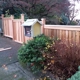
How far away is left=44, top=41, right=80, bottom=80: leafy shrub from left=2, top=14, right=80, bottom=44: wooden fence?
0.68m

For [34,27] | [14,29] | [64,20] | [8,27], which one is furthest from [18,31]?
[64,20]

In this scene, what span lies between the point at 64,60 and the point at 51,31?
1893mm

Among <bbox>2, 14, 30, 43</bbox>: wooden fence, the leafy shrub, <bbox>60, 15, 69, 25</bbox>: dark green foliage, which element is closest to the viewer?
the leafy shrub

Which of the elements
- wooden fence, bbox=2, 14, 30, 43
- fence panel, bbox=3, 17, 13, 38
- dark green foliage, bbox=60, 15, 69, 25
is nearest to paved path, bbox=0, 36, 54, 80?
wooden fence, bbox=2, 14, 30, 43

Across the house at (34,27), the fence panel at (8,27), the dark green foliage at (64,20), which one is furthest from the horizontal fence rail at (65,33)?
the dark green foliage at (64,20)

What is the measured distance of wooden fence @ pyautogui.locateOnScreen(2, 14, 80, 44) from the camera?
3.90 metres

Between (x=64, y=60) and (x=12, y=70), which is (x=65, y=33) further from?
(x=12, y=70)

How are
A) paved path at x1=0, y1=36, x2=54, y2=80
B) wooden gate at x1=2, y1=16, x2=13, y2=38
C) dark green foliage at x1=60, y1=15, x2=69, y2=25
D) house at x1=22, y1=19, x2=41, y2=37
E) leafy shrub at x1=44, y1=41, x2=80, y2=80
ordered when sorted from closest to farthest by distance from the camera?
leafy shrub at x1=44, y1=41, x2=80, y2=80, paved path at x1=0, y1=36, x2=54, y2=80, house at x1=22, y1=19, x2=41, y2=37, wooden gate at x1=2, y1=16, x2=13, y2=38, dark green foliage at x1=60, y1=15, x2=69, y2=25

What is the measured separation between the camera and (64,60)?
3086 millimetres

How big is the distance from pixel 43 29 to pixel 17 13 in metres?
5.52

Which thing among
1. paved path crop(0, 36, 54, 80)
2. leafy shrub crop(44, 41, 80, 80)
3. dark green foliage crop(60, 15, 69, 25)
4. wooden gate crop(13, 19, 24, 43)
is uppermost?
dark green foliage crop(60, 15, 69, 25)

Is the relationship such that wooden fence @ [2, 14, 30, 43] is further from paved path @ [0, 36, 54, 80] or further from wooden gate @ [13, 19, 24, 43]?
paved path @ [0, 36, 54, 80]

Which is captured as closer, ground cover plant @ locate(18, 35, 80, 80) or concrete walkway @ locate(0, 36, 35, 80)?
ground cover plant @ locate(18, 35, 80, 80)

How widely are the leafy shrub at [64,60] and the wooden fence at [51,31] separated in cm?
68
